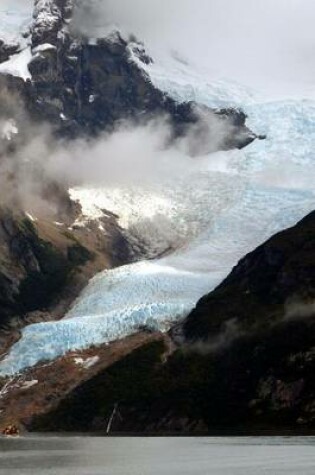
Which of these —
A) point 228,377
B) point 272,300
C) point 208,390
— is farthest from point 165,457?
point 272,300

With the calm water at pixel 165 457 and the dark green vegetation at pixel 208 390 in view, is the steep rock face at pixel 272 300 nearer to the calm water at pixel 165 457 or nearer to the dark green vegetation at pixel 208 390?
the dark green vegetation at pixel 208 390

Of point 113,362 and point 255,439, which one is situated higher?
point 255,439

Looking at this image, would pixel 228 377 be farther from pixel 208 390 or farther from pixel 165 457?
pixel 165 457

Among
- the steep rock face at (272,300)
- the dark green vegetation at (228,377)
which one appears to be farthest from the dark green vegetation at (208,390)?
the steep rock face at (272,300)

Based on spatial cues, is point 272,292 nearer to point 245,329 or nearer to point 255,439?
point 245,329

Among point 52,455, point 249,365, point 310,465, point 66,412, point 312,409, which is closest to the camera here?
point 310,465

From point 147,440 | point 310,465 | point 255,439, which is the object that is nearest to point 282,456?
point 310,465
